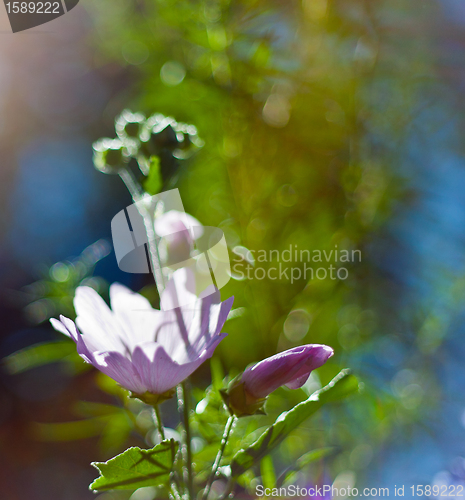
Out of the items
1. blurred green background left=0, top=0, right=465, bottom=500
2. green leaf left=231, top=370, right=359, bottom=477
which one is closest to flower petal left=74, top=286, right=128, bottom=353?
green leaf left=231, top=370, right=359, bottom=477

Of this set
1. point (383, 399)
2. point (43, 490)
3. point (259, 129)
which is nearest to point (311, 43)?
point (259, 129)

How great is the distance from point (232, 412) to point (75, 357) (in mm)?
281

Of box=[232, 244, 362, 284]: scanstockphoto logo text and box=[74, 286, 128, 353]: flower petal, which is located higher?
box=[74, 286, 128, 353]: flower petal

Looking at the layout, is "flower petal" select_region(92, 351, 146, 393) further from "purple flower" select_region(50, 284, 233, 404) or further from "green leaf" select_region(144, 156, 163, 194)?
"green leaf" select_region(144, 156, 163, 194)

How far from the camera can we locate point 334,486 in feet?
1.49

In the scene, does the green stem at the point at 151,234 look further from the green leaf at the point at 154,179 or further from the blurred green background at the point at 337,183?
the blurred green background at the point at 337,183

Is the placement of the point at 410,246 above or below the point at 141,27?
below

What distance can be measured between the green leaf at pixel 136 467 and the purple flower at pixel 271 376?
0.17 ft

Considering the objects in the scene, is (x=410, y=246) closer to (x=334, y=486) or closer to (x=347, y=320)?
(x=347, y=320)

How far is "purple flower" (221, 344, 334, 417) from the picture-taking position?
0.24 metres

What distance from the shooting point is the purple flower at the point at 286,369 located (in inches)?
9.6

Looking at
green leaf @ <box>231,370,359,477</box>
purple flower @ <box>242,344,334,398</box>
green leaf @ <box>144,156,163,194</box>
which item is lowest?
green leaf @ <box>231,370,359,477</box>

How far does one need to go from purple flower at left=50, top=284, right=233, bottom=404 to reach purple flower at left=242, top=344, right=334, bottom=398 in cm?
4

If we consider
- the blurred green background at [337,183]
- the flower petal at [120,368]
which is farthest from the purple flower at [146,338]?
the blurred green background at [337,183]
